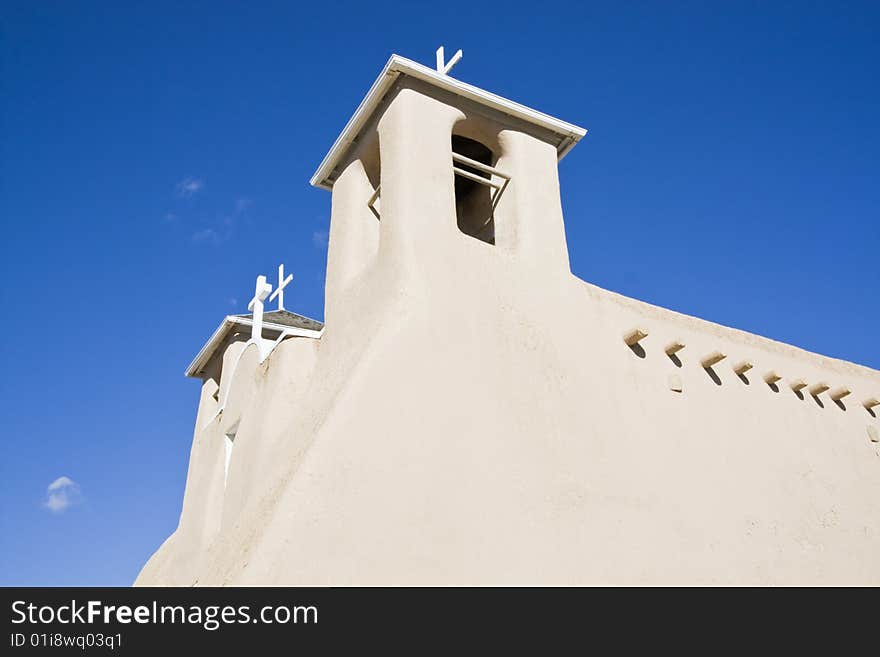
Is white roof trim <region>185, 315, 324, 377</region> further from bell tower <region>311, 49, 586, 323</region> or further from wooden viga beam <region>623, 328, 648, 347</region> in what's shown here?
wooden viga beam <region>623, 328, 648, 347</region>

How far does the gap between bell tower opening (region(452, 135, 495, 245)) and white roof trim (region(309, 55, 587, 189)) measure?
2.41 ft

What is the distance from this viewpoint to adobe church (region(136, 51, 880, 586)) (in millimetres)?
6277

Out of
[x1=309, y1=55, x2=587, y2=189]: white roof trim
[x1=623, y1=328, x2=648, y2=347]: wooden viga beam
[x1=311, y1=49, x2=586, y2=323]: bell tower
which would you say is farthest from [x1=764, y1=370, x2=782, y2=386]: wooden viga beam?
[x1=309, y1=55, x2=587, y2=189]: white roof trim

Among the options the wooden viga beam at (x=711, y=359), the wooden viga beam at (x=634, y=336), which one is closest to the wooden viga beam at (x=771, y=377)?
the wooden viga beam at (x=711, y=359)

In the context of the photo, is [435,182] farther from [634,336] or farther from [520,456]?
[520,456]

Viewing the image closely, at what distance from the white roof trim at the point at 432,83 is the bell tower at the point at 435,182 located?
0.04ft

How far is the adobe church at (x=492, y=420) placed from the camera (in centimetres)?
628

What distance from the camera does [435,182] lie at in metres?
8.36

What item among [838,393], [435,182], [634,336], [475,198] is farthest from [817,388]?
[435,182]

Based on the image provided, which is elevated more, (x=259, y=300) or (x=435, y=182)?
(x=259, y=300)

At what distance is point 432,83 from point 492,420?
3.93 m

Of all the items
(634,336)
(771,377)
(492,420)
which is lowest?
(492,420)

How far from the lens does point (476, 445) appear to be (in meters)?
6.79
